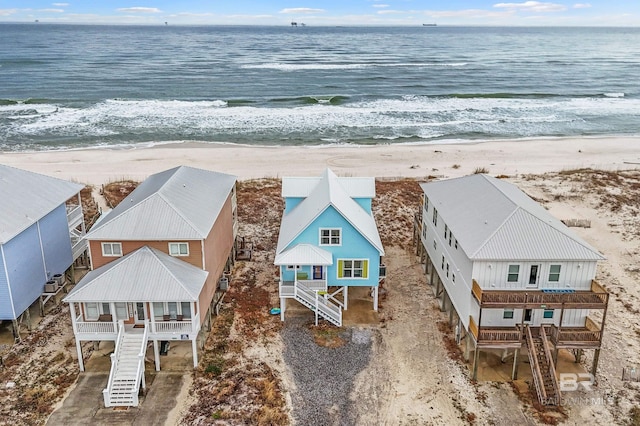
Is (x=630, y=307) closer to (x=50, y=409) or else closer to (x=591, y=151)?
(x=50, y=409)

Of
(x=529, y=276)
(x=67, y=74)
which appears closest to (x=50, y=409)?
(x=529, y=276)

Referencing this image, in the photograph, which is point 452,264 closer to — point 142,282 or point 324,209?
point 324,209

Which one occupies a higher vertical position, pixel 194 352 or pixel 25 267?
pixel 25 267

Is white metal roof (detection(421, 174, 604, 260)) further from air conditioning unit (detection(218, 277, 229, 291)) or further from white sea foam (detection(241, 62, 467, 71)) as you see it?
white sea foam (detection(241, 62, 467, 71))

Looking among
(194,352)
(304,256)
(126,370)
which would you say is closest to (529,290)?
(304,256)

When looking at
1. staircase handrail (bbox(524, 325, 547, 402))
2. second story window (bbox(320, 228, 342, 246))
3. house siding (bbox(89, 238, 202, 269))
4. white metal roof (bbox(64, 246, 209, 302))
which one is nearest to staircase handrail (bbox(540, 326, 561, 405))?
staircase handrail (bbox(524, 325, 547, 402))

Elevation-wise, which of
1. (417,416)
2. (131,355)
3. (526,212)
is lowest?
(417,416)
